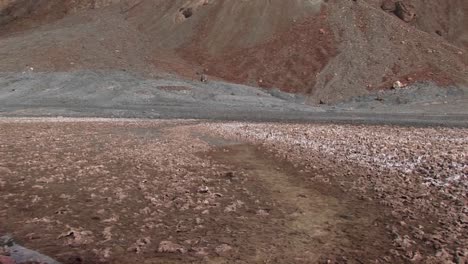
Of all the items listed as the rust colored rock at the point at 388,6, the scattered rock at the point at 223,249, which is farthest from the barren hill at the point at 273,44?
the scattered rock at the point at 223,249

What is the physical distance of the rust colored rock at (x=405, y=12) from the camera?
94.0m

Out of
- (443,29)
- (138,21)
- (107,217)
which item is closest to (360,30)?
(443,29)

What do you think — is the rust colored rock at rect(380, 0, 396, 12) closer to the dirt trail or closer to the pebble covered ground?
the pebble covered ground

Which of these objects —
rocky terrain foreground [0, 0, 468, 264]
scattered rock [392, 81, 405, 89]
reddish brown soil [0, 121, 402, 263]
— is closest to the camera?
reddish brown soil [0, 121, 402, 263]

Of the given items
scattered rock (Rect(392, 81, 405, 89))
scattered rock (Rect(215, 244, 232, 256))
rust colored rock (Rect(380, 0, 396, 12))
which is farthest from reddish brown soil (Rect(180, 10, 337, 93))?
scattered rock (Rect(215, 244, 232, 256))

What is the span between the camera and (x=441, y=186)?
55.2 ft

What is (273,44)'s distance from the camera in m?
85.2

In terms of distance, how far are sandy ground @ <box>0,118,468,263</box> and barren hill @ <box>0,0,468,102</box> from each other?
47880 mm

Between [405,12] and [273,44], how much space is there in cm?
2872

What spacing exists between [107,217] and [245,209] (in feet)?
13.2

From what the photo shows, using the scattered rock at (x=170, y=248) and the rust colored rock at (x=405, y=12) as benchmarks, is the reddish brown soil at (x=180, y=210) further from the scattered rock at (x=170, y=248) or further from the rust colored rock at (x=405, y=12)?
the rust colored rock at (x=405, y=12)

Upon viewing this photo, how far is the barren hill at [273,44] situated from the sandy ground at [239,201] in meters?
47.9

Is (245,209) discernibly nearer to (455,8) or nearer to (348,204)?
(348,204)

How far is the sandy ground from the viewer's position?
36.9 feet
